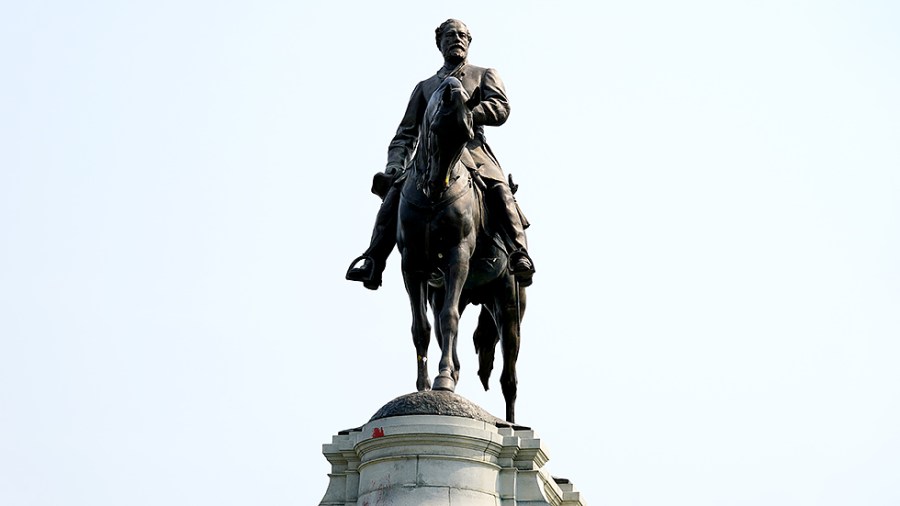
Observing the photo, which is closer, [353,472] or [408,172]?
[353,472]

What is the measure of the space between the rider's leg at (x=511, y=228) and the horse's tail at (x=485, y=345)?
71.4 inches

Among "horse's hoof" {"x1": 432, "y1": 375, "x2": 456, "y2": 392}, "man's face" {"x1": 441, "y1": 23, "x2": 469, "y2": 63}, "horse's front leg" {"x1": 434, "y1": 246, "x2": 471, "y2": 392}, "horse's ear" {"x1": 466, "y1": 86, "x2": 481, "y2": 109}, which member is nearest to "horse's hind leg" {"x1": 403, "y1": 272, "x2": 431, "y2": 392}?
"horse's front leg" {"x1": 434, "y1": 246, "x2": 471, "y2": 392}

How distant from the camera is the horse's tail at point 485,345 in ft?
68.5

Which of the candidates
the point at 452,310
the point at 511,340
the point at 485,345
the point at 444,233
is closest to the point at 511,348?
the point at 511,340

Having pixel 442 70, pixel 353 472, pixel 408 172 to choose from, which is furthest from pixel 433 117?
pixel 353 472

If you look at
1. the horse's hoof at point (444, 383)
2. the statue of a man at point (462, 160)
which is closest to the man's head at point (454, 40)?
the statue of a man at point (462, 160)

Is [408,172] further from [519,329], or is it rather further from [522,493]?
[522,493]

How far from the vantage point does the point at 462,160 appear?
1914 cm

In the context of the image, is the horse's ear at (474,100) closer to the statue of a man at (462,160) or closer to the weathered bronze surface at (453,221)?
the weathered bronze surface at (453,221)

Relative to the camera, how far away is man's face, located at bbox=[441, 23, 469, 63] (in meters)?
20.0

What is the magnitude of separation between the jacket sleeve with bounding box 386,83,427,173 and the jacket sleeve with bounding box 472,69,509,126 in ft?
2.67

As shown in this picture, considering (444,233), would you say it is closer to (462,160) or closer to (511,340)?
(462,160)

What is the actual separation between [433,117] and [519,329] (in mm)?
3555

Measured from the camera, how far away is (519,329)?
20125mm
